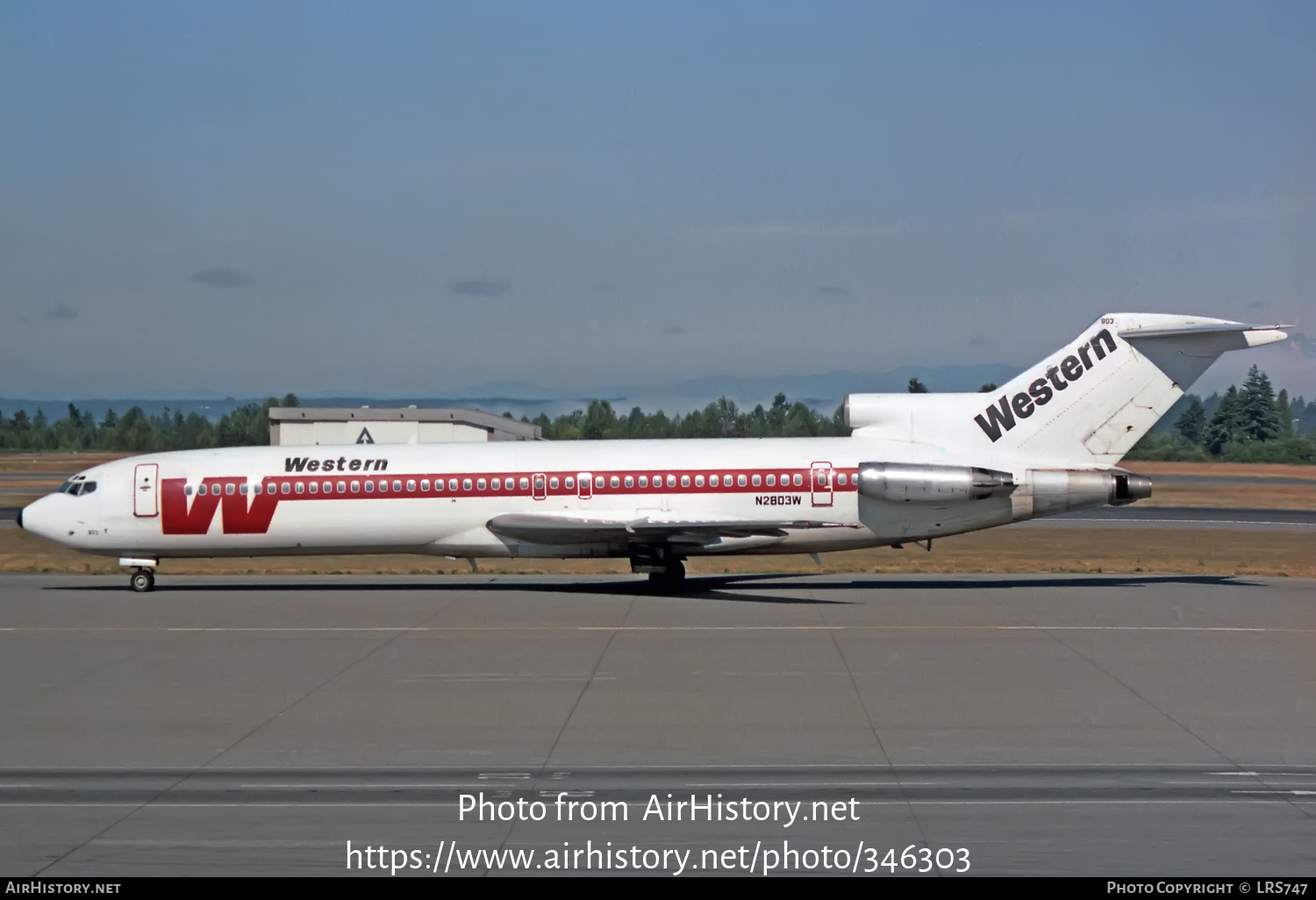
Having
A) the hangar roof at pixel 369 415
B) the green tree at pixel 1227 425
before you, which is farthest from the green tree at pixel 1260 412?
the hangar roof at pixel 369 415

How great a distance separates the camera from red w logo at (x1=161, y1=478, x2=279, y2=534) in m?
26.4

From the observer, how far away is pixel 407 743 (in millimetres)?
12594

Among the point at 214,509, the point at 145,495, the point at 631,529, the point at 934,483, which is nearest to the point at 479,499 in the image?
the point at 631,529

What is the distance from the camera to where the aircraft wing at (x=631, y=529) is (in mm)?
24953

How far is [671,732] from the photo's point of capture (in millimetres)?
12977

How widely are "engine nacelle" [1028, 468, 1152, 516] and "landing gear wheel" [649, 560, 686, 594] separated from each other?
23.6 ft

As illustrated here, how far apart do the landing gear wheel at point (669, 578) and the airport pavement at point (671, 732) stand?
7.10ft

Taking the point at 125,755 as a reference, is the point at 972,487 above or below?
above

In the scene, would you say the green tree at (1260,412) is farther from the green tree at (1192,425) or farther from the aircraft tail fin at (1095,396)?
the aircraft tail fin at (1095,396)

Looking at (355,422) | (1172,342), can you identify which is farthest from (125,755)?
(355,422)

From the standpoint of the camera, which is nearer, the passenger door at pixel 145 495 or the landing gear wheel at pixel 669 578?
the landing gear wheel at pixel 669 578

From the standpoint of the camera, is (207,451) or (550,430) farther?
(550,430)
